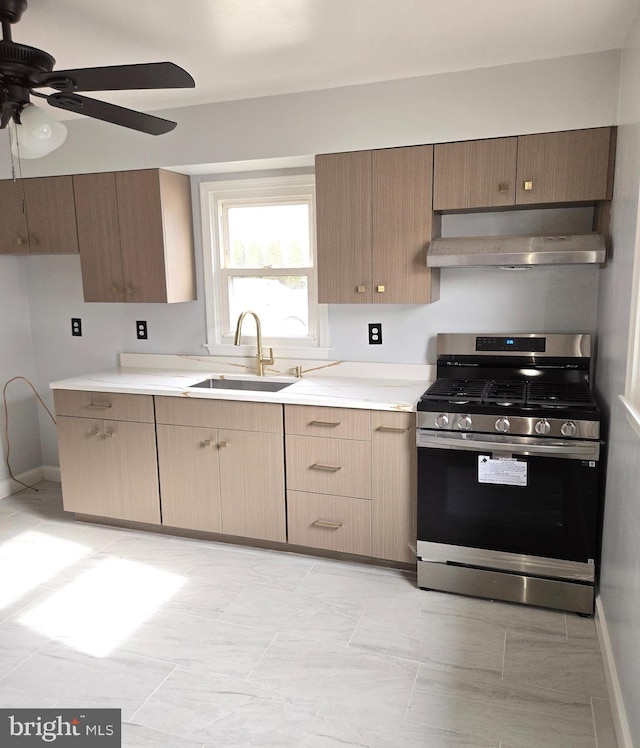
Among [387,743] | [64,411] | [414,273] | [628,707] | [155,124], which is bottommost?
[387,743]

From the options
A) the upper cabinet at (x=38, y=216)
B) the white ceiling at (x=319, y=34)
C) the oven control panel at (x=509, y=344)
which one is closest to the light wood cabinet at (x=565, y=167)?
the white ceiling at (x=319, y=34)

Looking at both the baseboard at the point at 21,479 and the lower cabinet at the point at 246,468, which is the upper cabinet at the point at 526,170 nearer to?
the lower cabinet at the point at 246,468

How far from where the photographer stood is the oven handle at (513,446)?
253 centimetres

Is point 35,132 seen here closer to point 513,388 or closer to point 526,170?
point 526,170

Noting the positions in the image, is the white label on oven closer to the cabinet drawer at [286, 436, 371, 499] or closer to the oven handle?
A: the oven handle

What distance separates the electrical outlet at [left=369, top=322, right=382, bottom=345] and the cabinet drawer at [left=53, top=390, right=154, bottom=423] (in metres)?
1.26

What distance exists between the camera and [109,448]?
3510 mm

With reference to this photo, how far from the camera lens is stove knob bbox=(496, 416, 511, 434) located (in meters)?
2.60

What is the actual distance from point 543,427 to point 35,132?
2.16m

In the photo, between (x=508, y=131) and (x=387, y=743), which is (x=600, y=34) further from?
(x=387, y=743)

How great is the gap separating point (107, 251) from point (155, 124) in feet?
4.98

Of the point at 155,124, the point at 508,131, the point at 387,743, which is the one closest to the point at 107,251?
the point at 155,124

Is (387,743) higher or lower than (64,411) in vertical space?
lower

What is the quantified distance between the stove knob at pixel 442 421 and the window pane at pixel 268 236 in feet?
4.46
